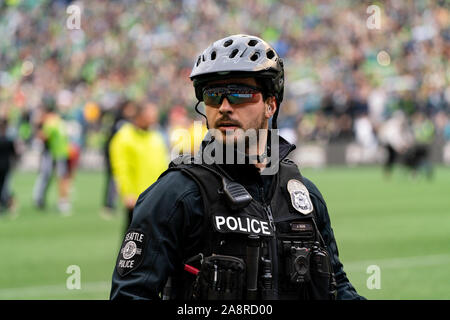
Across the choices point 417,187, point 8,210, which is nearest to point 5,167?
point 8,210

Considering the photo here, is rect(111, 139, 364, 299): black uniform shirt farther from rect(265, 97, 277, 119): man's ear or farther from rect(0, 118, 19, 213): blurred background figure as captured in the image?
rect(0, 118, 19, 213): blurred background figure

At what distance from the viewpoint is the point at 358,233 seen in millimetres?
14430

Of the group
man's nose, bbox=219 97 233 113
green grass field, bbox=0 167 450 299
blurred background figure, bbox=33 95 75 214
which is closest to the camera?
man's nose, bbox=219 97 233 113

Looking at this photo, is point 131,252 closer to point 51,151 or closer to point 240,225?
point 240,225

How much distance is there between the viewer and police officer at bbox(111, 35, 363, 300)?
315 cm

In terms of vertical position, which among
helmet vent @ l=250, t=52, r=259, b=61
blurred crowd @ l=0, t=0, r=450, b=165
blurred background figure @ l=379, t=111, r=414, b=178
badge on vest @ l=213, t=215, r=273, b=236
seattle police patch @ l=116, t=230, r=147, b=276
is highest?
blurred crowd @ l=0, t=0, r=450, b=165

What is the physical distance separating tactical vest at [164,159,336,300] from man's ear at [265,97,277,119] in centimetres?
39

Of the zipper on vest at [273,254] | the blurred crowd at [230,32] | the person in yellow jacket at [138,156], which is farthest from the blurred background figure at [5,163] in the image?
the zipper on vest at [273,254]

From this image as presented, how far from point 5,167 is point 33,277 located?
8.18 meters

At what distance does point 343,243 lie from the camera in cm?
1315

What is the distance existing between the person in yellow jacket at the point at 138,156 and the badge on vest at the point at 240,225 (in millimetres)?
7393

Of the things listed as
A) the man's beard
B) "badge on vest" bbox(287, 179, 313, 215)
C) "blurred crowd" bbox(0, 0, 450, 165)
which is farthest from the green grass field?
"blurred crowd" bbox(0, 0, 450, 165)

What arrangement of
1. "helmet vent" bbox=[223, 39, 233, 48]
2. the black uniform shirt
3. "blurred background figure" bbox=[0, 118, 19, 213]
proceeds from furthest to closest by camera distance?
"blurred background figure" bbox=[0, 118, 19, 213] → "helmet vent" bbox=[223, 39, 233, 48] → the black uniform shirt

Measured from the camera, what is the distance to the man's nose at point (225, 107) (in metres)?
3.39
